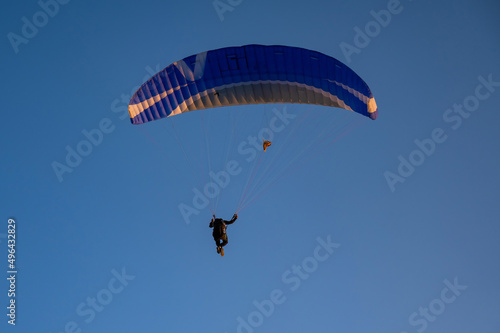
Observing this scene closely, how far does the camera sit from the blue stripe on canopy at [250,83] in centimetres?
1398

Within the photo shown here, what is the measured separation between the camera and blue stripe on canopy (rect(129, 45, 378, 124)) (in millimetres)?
13984

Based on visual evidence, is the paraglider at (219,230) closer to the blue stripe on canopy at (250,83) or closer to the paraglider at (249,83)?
the paraglider at (249,83)

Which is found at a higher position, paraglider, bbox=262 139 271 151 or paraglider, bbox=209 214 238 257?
paraglider, bbox=262 139 271 151

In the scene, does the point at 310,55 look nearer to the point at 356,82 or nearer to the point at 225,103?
the point at 356,82

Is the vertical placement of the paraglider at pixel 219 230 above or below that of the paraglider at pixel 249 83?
below

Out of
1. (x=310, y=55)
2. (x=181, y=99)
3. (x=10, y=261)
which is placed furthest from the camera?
(x=10, y=261)

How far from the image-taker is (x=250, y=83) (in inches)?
577

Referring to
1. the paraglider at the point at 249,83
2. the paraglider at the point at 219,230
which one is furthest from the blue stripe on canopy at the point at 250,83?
the paraglider at the point at 219,230

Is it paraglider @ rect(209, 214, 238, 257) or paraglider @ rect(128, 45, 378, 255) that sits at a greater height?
paraglider @ rect(128, 45, 378, 255)

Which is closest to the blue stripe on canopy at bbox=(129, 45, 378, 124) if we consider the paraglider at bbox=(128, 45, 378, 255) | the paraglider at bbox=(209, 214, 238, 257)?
the paraglider at bbox=(128, 45, 378, 255)

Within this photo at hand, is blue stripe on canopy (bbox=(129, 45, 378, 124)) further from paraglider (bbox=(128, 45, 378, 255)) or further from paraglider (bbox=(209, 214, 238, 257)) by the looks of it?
paraglider (bbox=(209, 214, 238, 257))

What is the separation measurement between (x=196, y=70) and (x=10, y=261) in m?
10.8

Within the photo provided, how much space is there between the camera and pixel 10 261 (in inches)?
758

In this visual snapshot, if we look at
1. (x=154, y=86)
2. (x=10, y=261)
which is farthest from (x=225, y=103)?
(x=10, y=261)
